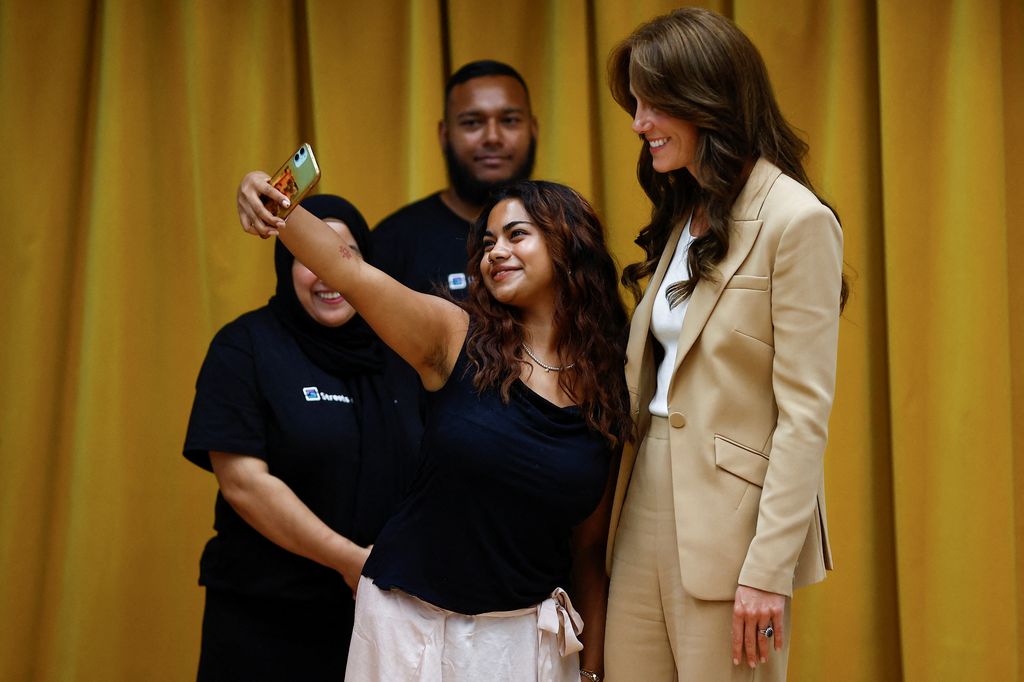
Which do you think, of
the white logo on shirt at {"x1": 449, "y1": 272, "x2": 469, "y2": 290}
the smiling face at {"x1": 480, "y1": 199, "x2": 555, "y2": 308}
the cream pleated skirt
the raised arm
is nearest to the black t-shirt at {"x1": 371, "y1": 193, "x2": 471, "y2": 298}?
the white logo on shirt at {"x1": 449, "y1": 272, "x2": 469, "y2": 290}

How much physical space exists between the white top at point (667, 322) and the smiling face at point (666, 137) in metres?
0.15

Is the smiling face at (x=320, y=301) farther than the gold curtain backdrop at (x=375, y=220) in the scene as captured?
No

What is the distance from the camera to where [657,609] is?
1973 millimetres

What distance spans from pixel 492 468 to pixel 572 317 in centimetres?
39

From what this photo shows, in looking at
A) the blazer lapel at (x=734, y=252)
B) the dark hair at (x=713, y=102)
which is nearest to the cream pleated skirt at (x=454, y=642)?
the blazer lapel at (x=734, y=252)

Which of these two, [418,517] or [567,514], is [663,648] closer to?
[567,514]

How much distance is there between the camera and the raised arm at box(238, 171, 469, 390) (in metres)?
1.93

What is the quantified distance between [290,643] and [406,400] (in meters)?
0.64

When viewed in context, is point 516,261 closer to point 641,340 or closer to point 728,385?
point 641,340

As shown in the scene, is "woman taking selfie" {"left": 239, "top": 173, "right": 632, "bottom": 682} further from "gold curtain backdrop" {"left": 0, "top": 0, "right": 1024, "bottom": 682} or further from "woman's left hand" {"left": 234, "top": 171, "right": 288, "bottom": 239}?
"gold curtain backdrop" {"left": 0, "top": 0, "right": 1024, "bottom": 682}

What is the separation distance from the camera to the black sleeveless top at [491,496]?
199cm

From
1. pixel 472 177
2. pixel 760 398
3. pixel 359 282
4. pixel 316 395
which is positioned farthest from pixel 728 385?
pixel 472 177

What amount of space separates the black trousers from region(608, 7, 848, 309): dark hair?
3.95 ft

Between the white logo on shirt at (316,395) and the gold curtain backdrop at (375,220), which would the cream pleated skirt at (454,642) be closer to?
the white logo on shirt at (316,395)
